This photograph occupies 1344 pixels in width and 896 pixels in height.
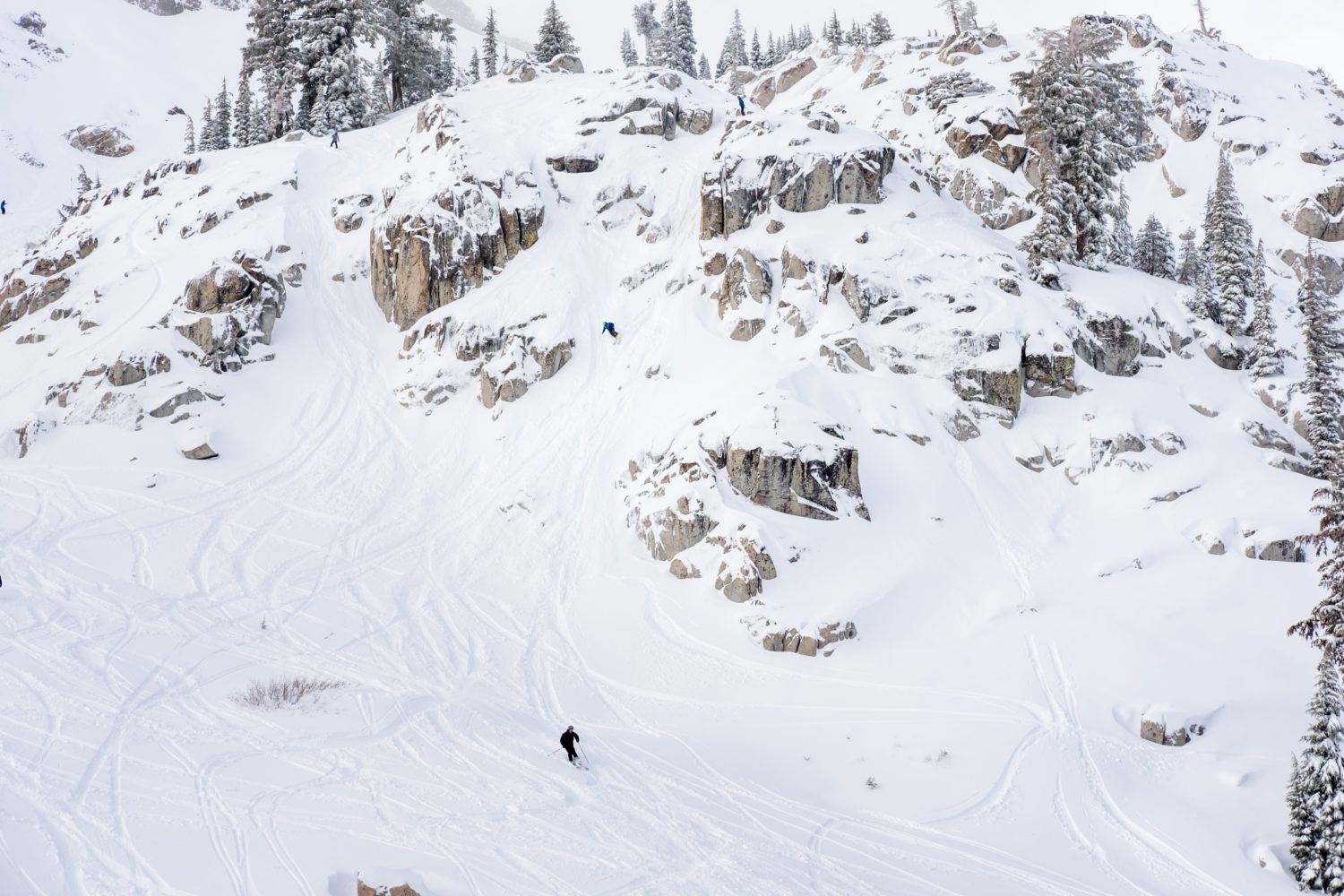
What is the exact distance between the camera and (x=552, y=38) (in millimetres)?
61844

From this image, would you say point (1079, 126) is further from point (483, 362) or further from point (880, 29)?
point (880, 29)

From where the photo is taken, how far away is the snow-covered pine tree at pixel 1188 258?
40.9 metres

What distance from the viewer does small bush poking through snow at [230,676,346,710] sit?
1549cm

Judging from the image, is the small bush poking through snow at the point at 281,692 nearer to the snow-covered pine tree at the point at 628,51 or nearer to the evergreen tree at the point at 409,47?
the evergreen tree at the point at 409,47

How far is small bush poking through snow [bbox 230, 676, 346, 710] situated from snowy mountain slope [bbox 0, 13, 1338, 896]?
1.59 feet

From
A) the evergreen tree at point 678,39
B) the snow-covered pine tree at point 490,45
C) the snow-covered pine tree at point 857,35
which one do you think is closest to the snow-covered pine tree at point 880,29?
the snow-covered pine tree at point 857,35

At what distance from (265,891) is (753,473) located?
53.8 ft

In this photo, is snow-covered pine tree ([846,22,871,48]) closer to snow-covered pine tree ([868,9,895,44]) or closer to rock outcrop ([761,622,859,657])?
snow-covered pine tree ([868,9,895,44])

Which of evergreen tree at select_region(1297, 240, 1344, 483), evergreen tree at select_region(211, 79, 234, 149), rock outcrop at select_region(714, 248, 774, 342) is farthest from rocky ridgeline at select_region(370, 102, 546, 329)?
evergreen tree at select_region(1297, 240, 1344, 483)

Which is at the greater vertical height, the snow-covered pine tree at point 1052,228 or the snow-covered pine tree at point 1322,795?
the snow-covered pine tree at point 1052,228

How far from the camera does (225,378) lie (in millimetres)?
30500

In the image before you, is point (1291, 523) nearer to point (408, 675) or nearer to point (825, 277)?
point (825, 277)

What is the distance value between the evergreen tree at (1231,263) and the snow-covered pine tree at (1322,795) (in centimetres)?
2287

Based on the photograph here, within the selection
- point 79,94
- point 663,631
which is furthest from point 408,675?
point 79,94
